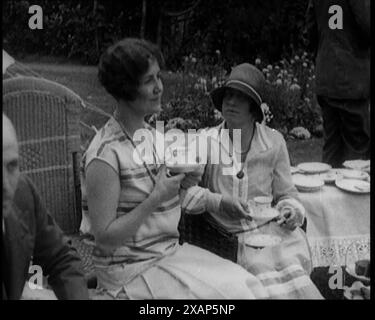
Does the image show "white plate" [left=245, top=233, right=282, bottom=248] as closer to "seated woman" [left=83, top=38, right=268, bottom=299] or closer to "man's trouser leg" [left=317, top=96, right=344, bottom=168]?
"seated woman" [left=83, top=38, right=268, bottom=299]

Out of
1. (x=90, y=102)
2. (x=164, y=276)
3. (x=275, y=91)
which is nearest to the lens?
(x=164, y=276)

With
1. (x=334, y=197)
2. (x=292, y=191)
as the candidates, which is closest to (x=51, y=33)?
(x=292, y=191)

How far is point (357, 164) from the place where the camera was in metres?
2.80

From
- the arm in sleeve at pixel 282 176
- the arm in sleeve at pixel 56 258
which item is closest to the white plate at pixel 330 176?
the arm in sleeve at pixel 282 176

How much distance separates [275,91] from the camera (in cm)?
271

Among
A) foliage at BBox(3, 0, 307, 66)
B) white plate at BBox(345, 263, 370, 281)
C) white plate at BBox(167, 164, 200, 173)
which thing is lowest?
white plate at BBox(345, 263, 370, 281)

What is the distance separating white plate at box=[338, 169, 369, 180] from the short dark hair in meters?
1.03

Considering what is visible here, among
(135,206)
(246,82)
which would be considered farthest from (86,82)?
(246,82)

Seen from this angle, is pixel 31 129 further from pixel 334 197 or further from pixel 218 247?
pixel 334 197

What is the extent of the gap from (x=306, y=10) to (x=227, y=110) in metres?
0.48

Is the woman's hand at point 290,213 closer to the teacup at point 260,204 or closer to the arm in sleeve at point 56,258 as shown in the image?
the teacup at point 260,204

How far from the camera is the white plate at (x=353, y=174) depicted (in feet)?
Result: 8.67

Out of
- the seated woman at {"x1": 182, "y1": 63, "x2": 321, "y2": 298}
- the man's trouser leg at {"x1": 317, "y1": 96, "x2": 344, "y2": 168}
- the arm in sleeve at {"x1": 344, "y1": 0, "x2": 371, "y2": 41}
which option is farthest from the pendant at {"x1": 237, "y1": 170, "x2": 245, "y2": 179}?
the arm in sleeve at {"x1": 344, "y1": 0, "x2": 371, "y2": 41}

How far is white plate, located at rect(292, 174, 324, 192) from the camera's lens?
2570mm
